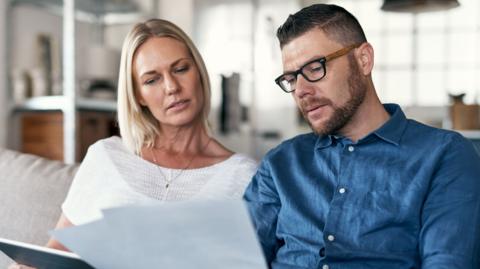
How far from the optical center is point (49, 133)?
4258mm

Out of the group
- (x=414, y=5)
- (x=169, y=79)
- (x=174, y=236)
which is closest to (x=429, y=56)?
(x=414, y=5)

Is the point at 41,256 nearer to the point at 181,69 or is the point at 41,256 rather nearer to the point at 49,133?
the point at 181,69

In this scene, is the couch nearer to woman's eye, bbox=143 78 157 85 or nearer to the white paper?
woman's eye, bbox=143 78 157 85

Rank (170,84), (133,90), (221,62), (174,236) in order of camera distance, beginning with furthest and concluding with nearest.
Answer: (221,62), (133,90), (170,84), (174,236)

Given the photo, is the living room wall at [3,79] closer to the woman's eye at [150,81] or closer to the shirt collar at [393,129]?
the woman's eye at [150,81]

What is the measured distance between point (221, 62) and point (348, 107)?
4742 mm

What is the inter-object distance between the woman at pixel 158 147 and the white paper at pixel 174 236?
2.38 ft

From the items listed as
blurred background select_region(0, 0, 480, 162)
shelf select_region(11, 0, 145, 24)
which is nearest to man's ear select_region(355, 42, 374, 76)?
blurred background select_region(0, 0, 480, 162)

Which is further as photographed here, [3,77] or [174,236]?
[3,77]

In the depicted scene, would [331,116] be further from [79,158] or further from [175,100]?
[79,158]

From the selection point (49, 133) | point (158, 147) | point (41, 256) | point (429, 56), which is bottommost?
point (49, 133)

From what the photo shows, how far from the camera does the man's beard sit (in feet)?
4.92

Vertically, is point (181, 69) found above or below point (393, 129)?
above

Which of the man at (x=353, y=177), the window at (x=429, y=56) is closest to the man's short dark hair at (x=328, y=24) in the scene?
the man at (x=353, y=177)
